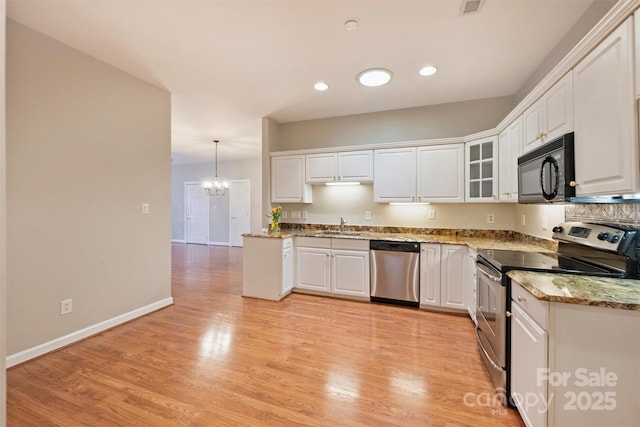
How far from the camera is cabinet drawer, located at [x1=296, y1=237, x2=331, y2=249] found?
144 inches

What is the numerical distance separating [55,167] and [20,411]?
1.80 metres

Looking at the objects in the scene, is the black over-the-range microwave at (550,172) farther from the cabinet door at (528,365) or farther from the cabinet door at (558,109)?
the cabinet door at (528,365)

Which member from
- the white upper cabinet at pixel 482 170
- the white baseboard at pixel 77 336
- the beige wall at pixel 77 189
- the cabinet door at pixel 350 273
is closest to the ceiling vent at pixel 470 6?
the white upper cabinet at pixel 482 170

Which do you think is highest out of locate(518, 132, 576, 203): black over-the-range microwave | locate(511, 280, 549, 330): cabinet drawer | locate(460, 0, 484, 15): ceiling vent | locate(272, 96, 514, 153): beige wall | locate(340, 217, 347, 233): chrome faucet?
locate(460, 0, 484, 15): ceiling vent

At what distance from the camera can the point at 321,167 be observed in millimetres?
3975

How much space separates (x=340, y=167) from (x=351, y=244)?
3.70 feet

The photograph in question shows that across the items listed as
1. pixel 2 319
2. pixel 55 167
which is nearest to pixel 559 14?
pixel 2 319

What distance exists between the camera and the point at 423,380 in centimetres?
194

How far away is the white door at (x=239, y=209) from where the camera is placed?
8.03 m

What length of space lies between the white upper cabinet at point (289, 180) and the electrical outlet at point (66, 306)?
257 centimetres

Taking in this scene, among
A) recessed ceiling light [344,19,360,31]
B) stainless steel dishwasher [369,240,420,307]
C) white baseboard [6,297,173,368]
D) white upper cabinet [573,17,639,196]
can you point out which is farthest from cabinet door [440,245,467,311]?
white baseboard [6,297,173,368]

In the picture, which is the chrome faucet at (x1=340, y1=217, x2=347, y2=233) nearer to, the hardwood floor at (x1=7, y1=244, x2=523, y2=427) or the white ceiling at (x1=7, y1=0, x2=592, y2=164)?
the hardwood floor at (x1=7, y1=244, x2=523, y2=427)

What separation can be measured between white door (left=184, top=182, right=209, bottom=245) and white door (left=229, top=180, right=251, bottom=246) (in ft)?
3.15

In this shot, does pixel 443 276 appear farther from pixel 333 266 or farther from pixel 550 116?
pixel 550 116
